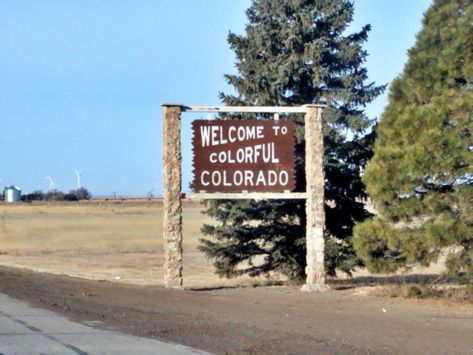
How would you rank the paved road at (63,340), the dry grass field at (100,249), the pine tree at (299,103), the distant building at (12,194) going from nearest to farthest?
the paved road at (63,340), the pine tree at (299,103), the dry grass field at (100,249), the distant building at (12,194)

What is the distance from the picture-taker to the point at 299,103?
94.2 feet

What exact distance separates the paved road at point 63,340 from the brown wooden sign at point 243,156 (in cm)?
729

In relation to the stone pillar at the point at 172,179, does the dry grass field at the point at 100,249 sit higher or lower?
lower

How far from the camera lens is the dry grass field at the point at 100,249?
36844 millimetres

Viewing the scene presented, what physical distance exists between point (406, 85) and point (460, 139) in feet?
8.05

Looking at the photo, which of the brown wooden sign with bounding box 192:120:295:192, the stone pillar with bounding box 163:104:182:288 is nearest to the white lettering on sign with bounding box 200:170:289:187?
the brown wooden sign with bounding box 192:120:295:192

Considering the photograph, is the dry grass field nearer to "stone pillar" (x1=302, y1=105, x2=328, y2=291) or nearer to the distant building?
"stone pillar" (x1=302, y1=105, x2=328, y2=291)

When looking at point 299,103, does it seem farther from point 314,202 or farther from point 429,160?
point 429,160

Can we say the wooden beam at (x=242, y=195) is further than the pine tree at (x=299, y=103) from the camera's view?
No

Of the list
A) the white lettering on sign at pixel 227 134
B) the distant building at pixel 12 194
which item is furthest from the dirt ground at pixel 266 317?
the distant building at pixel 12 194

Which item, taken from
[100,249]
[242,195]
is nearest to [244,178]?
[242,195]

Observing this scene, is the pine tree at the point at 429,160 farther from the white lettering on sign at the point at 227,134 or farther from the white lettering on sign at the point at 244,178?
the white lettering on sign at the point at 227,134

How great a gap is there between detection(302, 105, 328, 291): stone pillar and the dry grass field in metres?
4.76

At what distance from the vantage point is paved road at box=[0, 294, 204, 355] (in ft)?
45.2
